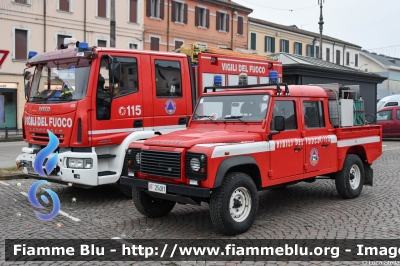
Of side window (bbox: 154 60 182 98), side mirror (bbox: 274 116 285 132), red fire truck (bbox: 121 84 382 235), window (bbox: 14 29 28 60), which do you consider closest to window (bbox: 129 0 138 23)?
window (bbox: 14 29 28 60)

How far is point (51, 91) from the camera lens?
8664 mm

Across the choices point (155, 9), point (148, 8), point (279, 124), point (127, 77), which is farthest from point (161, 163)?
point (155, 9)

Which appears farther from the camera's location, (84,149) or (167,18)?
(167,18)

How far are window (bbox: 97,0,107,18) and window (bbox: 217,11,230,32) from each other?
1169 cm

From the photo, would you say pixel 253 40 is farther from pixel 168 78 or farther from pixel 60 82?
pixel 60 82

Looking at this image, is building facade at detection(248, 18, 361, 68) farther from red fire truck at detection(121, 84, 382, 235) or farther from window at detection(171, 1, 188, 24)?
red fire truck at detection(121, 84, 382, 235)

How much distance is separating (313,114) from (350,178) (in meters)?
1.71

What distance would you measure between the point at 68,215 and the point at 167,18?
30704 millimetres

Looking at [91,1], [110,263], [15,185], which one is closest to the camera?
[110,263]

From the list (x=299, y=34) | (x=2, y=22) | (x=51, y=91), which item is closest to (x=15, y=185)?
(x=51, y=91)

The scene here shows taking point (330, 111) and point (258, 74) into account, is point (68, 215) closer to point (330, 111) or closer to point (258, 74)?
point (330, 111)

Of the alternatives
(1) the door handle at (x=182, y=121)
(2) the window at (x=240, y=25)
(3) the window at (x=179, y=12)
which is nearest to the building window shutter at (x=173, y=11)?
(3) the window at (x=179, y=12)

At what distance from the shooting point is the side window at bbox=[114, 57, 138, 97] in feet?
27.5

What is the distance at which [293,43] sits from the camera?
2010 inches
